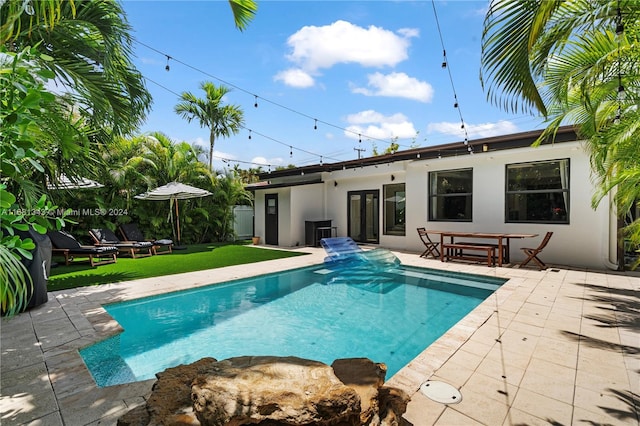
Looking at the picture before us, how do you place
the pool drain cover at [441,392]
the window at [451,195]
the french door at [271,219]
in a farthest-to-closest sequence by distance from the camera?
the french door at [271,219]
the window at [451,195]
the pool drain cover at [441,392]

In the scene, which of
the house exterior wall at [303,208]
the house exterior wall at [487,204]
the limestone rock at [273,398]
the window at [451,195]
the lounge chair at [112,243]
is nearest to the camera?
the limestone rock at [273,398]

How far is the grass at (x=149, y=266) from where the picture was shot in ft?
23.3

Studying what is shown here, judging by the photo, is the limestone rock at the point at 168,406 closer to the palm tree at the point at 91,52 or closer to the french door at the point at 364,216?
the palm tree at the point at 91,52

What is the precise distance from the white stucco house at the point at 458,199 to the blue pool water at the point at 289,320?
10.9 ft

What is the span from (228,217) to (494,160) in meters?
12.1

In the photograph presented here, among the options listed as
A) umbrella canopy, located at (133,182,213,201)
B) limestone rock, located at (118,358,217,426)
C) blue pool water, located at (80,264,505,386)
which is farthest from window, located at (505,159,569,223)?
umbrella canopy, located at (133,182,213,201)

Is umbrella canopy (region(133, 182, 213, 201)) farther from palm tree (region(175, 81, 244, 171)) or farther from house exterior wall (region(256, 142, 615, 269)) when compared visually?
palm tree (region(175, 81, 244, 171))

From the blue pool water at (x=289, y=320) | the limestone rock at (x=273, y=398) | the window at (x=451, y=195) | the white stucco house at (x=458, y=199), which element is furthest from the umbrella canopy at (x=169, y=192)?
the limestone rock at (x=273, y=398)

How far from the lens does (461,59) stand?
7.32 meters

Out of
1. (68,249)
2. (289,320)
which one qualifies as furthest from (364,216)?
(68,249)

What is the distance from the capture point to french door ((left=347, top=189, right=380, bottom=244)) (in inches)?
532

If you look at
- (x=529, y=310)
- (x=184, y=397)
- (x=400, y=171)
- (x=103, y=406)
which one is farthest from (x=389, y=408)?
(x=400, y=171)

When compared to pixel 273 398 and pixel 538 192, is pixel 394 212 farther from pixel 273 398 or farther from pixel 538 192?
pixel 273 398

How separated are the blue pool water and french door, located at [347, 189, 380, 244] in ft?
18.0
